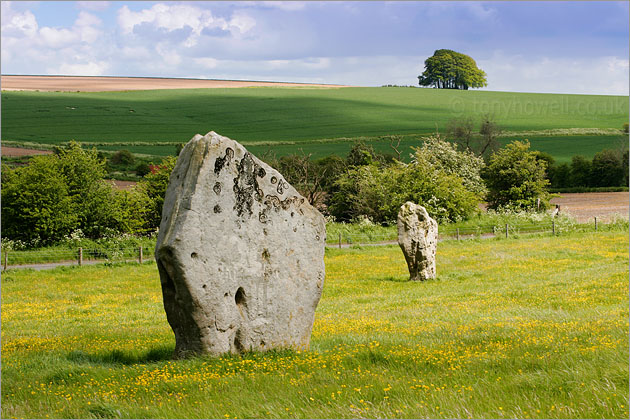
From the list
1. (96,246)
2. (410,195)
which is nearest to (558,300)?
(96,246)

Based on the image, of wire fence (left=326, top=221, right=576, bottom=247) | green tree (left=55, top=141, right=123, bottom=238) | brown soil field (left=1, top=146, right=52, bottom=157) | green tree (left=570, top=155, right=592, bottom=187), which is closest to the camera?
green tree (left=55, top=141, right=123, bottom=238)

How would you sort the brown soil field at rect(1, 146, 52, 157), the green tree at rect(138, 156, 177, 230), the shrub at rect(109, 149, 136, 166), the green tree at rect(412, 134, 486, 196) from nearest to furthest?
the green tree at rect(138, 156, 177, 230) < the green tree at rect(412, 134, 486, 196) < the brown soil field at rect(1, 146, 52, 157) < the shrub at rect(109, 149, 136, 166)

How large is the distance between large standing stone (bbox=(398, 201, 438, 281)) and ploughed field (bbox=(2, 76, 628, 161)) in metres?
59.4

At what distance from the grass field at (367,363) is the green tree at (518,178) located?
3838cm

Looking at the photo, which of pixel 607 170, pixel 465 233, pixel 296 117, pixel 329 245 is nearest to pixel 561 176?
pixel 607 170

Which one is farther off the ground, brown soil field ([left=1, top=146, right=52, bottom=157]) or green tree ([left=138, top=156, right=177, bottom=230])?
brown soil field ([left=1, top=146, right=52, bottom=157])

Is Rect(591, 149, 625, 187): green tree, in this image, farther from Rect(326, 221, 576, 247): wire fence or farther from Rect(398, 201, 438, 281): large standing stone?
Rect(398, 201, 438, 281): large standing stone

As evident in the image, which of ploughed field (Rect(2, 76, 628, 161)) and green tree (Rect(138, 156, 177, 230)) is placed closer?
green tree (Rect(138, 156, 177, 230))

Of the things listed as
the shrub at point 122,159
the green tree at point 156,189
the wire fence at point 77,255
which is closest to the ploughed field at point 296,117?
the shrub at point 122,159

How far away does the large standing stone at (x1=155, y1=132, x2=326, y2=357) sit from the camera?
941cm

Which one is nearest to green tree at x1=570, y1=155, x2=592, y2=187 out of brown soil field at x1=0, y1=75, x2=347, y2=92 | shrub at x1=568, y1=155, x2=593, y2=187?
shrub at x1=568, y1=155, x2=593, y2=187

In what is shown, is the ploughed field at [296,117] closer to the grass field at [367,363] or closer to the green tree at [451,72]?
the green tree at [451,72]

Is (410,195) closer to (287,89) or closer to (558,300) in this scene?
(558,300)

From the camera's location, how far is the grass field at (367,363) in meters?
7.01
